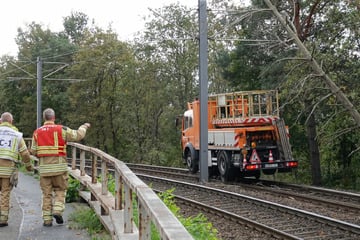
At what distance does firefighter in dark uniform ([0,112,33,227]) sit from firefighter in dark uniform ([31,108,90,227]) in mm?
272

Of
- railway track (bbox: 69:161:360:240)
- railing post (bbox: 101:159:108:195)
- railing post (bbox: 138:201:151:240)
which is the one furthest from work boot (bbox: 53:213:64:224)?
railing post (bbox: 138:201:151:240)

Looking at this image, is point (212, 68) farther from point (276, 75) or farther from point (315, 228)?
point (315, 228)

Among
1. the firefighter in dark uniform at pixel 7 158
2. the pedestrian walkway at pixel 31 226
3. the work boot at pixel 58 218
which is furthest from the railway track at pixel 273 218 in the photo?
the firefighter in dark uniform at pixel 7 158

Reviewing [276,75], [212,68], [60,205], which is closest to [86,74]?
[212,68]

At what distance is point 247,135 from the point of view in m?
17.9

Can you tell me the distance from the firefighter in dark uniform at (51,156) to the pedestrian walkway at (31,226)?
24 centimetres

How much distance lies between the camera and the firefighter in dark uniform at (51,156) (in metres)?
7.32

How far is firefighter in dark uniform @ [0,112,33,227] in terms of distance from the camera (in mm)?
7418

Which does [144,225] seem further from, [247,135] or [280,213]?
[247,135]

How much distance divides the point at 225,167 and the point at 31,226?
11.9m

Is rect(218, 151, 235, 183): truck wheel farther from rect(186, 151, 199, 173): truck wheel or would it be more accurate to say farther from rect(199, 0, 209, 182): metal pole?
rect(186, 151, 199, 173): truck wheel

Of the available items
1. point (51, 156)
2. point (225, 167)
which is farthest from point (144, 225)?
point (225, 167)

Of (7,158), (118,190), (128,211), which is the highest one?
(7,158)

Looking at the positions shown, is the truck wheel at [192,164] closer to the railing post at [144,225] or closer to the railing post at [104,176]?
the railing post at [104,176]
